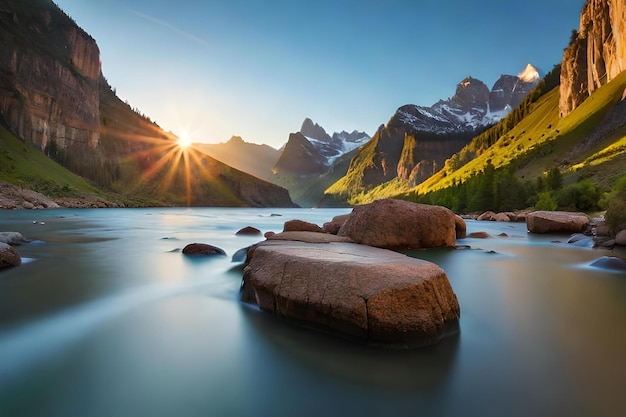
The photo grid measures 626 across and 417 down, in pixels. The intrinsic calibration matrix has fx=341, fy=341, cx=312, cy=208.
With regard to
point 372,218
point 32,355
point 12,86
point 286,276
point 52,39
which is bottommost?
point 32,355

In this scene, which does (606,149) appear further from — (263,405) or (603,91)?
(263,405)

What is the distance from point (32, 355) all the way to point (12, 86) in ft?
487

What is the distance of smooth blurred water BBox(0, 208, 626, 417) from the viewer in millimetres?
4188

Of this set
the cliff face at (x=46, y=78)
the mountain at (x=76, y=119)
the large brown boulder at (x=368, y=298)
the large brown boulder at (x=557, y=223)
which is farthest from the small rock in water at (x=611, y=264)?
the cliff face at (x=46, y=78)

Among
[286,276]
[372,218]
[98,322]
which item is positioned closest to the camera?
[286,276]

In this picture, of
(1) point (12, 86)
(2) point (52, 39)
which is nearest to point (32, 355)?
(1) point (12, 86)

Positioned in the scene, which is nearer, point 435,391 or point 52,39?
point 435,391

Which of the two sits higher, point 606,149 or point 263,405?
point 606,149

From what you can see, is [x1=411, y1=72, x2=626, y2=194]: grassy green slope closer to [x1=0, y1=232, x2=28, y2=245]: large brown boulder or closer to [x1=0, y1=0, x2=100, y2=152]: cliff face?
[x1=0, y1=232, x2=28, y2=245]: large brown boulder

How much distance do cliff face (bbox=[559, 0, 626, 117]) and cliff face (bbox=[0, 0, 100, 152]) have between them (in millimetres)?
197533

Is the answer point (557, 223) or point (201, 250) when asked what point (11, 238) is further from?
point (557, 223)

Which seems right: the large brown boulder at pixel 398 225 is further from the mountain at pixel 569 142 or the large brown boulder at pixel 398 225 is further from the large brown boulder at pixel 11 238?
the mountain at pixel 569 142

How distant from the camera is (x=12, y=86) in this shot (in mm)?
112188

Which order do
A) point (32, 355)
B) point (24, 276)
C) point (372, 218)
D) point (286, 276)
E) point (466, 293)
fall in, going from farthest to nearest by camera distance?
1. point (372, 218)
2. point (24, 276)
3. point (466, 293)
4. point (286, 276)
5. point (32, 355)
